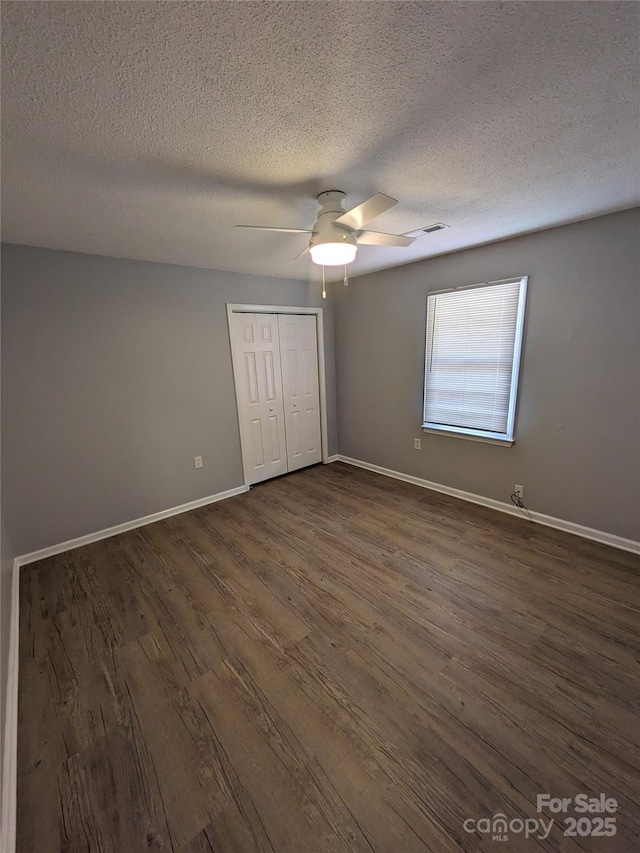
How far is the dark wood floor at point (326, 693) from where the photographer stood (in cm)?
115

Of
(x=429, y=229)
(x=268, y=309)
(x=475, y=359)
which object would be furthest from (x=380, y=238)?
(x=268, y=309)

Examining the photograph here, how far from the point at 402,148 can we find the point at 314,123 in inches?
17.2

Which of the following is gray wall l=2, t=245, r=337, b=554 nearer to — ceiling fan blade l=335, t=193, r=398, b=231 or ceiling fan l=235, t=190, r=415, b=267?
ceiling fan l=235, t=190, r=415, b=267

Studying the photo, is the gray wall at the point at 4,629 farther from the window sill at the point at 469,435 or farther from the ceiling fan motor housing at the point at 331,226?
the window sill at the point at 469,435

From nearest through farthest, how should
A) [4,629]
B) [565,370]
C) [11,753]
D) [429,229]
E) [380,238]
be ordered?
[11,753]
[4,629]
[380,238]
[429,229]
[565,370]

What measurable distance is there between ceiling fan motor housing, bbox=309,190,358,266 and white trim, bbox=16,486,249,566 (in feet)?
9.12

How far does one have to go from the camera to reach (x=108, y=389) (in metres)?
2.87

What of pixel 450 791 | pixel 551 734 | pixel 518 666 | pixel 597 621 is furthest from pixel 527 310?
pixel 450 791

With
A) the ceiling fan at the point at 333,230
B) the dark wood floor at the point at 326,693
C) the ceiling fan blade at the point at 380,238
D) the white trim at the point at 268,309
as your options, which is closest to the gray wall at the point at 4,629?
the dark wood floor at the point at 326,693

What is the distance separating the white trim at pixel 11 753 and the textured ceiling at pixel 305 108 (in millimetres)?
2357

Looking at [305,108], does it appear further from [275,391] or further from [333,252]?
[275,391]

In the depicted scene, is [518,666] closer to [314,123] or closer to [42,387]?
[314,123]

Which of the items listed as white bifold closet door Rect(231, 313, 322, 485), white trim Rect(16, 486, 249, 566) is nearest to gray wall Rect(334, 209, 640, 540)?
white bifold closet door Rect(231, 313, 322, 485)

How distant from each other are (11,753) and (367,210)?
9.24 ft
